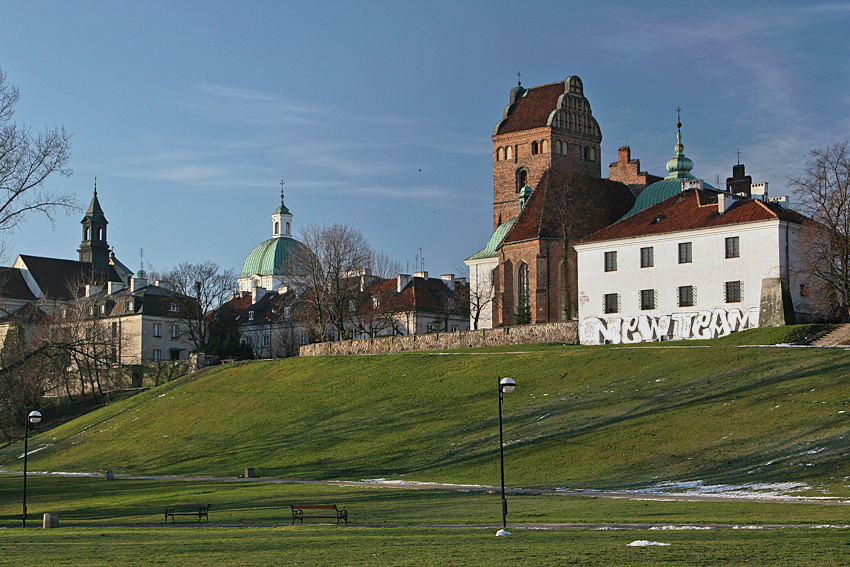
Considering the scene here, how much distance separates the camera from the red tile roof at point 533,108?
9650 centimetres

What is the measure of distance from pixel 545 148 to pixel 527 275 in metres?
19.9

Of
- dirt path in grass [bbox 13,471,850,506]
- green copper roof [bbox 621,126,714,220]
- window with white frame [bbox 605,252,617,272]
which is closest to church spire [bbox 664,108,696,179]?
green copper roof [bbox 621,126,714,220]

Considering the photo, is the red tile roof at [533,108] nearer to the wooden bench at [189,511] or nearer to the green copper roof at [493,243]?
the green copper roof at [493,243]

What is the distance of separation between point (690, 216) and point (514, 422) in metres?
22.1

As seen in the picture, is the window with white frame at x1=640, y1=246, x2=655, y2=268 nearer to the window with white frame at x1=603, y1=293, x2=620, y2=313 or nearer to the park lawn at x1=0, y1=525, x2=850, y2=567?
the window with white frame at x1=603, y1=293, x2=620, y2=313

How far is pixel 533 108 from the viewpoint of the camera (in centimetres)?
9806

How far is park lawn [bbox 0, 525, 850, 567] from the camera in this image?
1633cm

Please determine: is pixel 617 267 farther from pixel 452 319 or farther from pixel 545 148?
pixel 452 319

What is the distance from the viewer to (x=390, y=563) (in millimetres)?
16516

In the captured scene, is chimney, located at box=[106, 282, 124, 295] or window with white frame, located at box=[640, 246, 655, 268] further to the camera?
chimney, located at box=[106, 282, 124, 295]

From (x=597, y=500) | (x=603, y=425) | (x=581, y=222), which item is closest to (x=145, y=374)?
(x=581, y=222)

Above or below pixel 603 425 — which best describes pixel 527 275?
above

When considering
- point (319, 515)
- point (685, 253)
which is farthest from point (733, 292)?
point (319, 515)

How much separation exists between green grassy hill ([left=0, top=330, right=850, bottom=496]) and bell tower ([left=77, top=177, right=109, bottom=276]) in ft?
256
